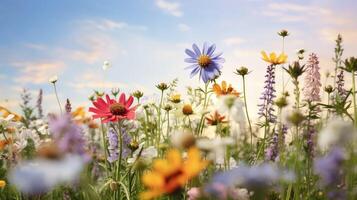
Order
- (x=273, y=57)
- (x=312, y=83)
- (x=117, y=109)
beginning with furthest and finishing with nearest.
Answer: (x=312, y=83), (x=273, y=57), (x=117, y=109)

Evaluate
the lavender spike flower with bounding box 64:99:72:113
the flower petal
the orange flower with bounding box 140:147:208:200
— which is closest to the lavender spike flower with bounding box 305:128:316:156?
the flower petal

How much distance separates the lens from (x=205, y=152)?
3.49 ft

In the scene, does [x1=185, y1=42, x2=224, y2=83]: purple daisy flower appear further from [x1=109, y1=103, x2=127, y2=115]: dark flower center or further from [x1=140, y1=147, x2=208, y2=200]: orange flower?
[x1=140, y1=147, x2=208, y2=200]: orange flower

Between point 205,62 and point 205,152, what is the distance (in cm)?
141

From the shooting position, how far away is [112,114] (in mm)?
1984

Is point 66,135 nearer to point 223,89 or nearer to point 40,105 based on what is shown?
point 223,89

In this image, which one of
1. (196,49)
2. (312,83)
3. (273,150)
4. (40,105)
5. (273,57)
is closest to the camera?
(273,57)

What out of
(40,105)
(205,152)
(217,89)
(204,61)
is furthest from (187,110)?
(40,105)

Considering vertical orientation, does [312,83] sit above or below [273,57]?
below

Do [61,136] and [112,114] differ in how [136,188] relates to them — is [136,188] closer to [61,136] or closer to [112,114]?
[112,114]

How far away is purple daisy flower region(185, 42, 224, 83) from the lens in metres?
2.38

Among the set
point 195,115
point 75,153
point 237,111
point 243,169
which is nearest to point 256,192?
point 243,169

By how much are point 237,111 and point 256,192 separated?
2.14 feet

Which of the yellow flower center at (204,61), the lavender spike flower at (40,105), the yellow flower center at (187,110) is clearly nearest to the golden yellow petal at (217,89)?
the yellow flower center at (187,110)
